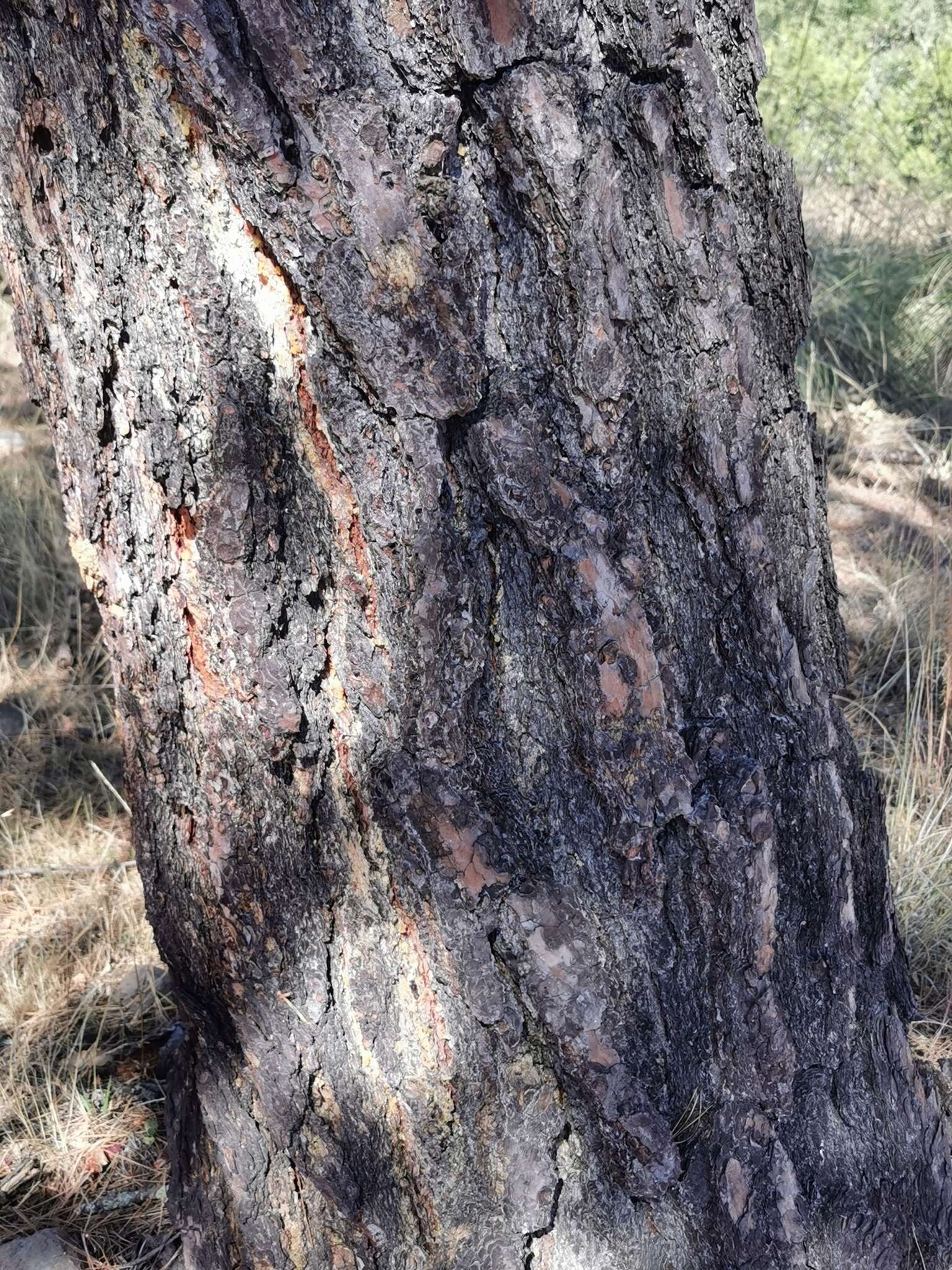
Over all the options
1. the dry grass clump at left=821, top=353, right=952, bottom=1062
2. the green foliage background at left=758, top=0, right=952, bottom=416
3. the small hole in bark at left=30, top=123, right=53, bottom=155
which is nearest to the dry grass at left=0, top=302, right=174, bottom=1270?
the dry grass clump at left=821, top=353, right=952, bottom=1062

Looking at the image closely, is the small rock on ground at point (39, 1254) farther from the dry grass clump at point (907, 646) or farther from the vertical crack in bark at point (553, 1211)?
the dry grass clump at point (907, 646)

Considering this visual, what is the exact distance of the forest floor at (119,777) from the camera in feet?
5.45

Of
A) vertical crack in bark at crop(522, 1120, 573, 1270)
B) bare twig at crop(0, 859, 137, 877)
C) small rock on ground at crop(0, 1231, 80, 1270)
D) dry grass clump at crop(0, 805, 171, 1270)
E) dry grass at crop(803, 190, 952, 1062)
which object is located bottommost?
small rock on ground at crop(0, 1231, 80, 1270)

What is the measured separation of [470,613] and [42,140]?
0.59m

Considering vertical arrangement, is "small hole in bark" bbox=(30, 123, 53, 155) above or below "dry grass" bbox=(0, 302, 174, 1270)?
above

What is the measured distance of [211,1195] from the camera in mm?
1349

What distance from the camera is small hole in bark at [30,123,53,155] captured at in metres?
0.95

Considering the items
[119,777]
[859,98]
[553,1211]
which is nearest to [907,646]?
[553,1211]

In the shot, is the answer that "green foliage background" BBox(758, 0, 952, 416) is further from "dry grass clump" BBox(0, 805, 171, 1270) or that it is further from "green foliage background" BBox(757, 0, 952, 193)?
"dry grass clump" BBox(0, 805, 171, 1270)

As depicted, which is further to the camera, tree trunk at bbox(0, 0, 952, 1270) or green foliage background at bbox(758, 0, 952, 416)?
green foliage background at bbox(758, 0, 952, 416)

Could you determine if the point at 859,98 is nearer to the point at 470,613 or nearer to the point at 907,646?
the point at 907,646

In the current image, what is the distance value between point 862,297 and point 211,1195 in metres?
4.36

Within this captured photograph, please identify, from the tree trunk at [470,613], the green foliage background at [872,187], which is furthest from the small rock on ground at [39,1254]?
the green foliage background at [872,187]

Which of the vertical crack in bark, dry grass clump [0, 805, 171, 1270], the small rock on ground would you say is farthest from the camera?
dry grass clump [0, 805, 171, 1270]
